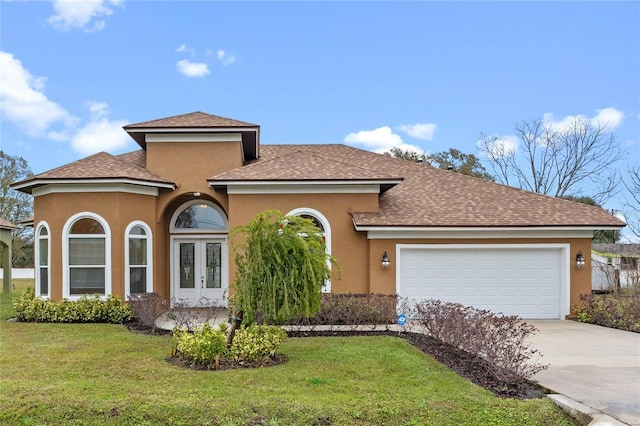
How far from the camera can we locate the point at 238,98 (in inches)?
840

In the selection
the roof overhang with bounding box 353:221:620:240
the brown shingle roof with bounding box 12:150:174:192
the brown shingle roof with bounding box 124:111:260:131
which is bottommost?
the roof overhang with bounding box 353:221:620:240

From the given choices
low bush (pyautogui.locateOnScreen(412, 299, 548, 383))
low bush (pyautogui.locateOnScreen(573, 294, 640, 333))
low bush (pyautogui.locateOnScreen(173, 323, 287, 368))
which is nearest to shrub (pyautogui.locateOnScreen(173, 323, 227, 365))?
low bush (pyautogui.locateOnScreen(173, 323, 287, 368))

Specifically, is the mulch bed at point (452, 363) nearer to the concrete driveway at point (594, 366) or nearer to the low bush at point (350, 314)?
the concrete driveway at point (594, 366)

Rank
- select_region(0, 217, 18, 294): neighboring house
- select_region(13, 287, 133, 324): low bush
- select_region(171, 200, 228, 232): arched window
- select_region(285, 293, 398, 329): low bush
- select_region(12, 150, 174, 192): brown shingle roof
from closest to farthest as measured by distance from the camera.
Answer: select_region(285, 293, 398, 329): low bush < select_region(13, 287, 133, 324): low bush < select_region(12, 150, 174, 192): brown shingle roof < select_region(171, 200, 228, 232): arched window < select_region(0, 217, 18, 294): neighboring house

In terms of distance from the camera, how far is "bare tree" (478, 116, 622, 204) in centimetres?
3353

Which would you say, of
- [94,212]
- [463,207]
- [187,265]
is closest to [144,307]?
[94,212]

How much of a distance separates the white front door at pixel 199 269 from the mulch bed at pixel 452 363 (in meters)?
4.44

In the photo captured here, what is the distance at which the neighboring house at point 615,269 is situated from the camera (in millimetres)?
18281

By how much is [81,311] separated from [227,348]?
22.1 ft

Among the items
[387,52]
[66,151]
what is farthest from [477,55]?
[66,151]

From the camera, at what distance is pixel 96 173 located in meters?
13.6

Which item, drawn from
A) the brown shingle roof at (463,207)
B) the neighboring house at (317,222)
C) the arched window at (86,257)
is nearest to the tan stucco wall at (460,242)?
the neighboring house at (317,222)

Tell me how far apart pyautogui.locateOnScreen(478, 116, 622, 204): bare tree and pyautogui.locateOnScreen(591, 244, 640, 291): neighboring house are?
520 cm

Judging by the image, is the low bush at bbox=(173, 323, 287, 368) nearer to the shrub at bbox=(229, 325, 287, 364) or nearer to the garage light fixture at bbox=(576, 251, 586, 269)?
the shrub at bbox=(229, 325, 287, 364)
